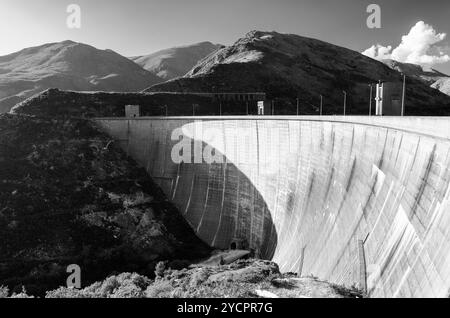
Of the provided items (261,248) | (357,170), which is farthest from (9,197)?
(357,170)

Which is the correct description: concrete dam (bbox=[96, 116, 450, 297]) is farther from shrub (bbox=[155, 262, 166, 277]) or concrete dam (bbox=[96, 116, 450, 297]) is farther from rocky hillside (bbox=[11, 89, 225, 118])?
rocky hillside (bbox=[11, 89, 225, 118])

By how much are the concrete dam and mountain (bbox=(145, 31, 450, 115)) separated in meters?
51.3

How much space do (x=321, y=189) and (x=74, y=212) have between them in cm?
3806

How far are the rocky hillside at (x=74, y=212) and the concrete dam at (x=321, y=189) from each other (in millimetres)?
4805

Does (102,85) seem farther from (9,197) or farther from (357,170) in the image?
(357,170)

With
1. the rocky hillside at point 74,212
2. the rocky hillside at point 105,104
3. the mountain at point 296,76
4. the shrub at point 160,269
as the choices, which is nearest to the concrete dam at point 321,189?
the rocky hillside at point 74,212

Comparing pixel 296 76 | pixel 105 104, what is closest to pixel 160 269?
pixel 105 104

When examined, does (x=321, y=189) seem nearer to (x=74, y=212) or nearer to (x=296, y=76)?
(x=74, y=212)

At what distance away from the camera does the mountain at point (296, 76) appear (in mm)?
118375

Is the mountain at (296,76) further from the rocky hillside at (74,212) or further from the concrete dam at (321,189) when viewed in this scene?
the concrete dam at (321,189)

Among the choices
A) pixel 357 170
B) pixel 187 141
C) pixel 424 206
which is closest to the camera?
pixel 424 206

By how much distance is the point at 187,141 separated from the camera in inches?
2537

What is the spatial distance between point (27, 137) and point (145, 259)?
35.8m
